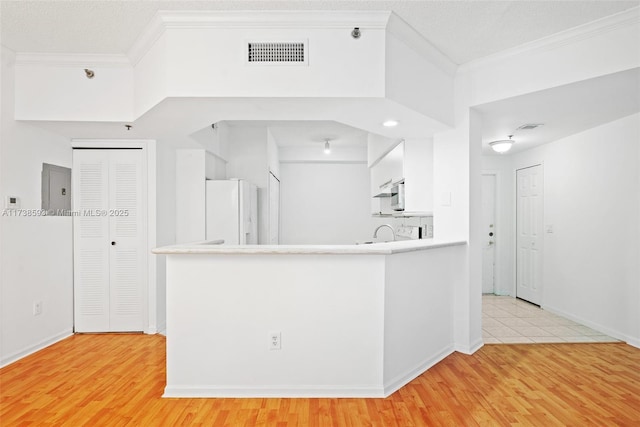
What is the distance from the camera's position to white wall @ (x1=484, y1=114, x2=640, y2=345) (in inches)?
139

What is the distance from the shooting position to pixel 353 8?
7.69 feet

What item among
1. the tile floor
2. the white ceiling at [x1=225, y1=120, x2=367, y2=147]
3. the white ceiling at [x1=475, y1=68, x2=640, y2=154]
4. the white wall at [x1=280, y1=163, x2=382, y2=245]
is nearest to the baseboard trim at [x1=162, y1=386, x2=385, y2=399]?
the tile floor

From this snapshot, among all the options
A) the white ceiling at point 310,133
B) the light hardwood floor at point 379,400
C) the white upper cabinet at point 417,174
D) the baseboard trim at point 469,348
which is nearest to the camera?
the light hardwood floor at point 379,400

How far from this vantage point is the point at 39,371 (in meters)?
2.86

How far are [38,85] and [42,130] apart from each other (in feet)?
1.56

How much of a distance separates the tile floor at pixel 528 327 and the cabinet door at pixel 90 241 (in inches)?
154

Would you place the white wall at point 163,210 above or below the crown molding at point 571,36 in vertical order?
below

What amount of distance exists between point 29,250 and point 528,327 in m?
4.97

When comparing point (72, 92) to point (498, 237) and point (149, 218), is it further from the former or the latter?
point (498, 237)

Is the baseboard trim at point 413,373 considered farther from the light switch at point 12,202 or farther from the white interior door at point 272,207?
the light switch at point 12,202

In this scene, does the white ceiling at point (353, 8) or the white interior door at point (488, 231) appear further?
the white interior door at point (488, 231)

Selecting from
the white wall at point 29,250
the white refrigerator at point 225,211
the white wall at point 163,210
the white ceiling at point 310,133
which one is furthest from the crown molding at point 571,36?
the white wall at point 29,250

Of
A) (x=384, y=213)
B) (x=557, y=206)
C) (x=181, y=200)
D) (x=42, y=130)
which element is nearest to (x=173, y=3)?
(x=42, y=130)

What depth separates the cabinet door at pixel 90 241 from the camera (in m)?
3.79
